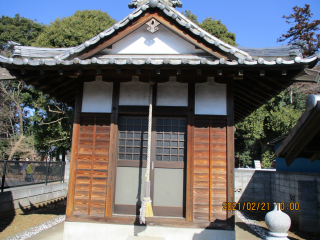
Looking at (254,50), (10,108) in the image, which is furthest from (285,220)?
(10,108)

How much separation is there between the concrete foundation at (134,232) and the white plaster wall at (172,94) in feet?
9.20

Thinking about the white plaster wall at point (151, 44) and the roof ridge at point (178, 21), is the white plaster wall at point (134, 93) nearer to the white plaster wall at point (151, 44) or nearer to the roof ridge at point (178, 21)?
the white plaster wall at point (151, 44)

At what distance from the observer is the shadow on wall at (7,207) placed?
7.54 meters

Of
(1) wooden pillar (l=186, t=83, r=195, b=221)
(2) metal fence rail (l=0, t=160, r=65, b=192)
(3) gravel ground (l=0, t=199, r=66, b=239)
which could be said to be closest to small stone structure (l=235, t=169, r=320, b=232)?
(1) wooden pillar (l=186, t=83, r=195, b=221)

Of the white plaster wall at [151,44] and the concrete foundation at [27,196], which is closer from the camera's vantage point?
the white plaster wall at [151,44]

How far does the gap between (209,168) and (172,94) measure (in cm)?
192

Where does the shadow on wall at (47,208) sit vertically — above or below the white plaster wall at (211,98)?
below

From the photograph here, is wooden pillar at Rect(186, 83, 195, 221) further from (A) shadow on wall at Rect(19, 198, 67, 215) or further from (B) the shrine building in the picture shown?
(A) shadow on wall at Rect(19, 198, 67, 215)

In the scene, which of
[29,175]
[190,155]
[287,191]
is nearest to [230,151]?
[190,155]

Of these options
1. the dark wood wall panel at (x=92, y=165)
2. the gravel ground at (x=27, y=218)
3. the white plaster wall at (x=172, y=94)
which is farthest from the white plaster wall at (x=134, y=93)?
the gravel ground at (x=27, y=218)

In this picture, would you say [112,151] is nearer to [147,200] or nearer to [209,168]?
[147,200]

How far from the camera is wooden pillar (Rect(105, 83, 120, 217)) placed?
213 inches

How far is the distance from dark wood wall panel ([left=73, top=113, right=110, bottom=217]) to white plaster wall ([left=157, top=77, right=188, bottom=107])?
137cm

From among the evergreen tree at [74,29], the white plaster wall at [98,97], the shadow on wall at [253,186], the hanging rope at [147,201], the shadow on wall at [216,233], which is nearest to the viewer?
the hanging rope at [147,201]
